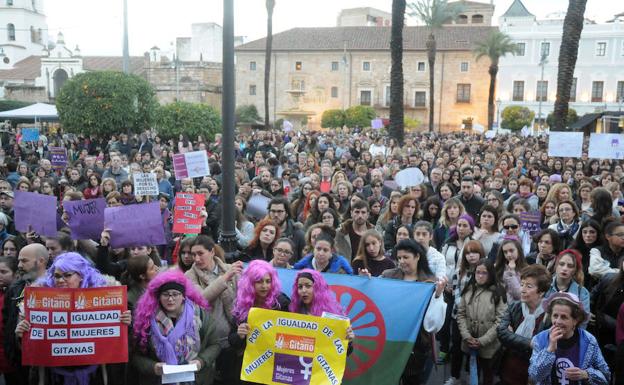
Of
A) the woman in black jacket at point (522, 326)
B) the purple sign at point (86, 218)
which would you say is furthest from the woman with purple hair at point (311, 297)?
the purple sign at point (86, 218)

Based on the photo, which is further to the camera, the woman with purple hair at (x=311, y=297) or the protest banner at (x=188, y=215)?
the protest banner at (x=188, y=215)

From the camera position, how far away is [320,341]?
428 centimetres

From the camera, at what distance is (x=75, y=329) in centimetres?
414

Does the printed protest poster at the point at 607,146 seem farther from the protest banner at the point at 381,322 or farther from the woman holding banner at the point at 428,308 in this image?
the protest banner at the point at 381,322

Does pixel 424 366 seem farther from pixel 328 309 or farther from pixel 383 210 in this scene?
pixel 383 210

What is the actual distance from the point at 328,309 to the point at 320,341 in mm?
277

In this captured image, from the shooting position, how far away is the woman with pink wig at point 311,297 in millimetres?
4430

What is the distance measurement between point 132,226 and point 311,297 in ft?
7.93

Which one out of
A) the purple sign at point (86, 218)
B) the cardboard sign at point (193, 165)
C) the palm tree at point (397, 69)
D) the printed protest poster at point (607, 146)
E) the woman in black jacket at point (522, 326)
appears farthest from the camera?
the palm tree at point (397, 69)

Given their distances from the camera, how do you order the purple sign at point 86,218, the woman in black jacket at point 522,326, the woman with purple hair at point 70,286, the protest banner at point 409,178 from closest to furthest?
the woman with purple hair at point 70,286 → the woman in black jacket at point 522,326 → the purple sign at point 86,218 → the protest banner at point 409,178

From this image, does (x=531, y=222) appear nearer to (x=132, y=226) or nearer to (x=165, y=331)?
(x=132, y=226)

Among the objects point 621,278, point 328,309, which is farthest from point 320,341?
point 621,278

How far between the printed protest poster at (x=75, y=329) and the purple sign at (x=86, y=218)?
2.52 meters

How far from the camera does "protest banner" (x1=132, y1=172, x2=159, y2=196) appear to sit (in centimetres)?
905
